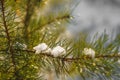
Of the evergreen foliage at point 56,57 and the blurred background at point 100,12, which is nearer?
the evergreen foliage at point 56,57

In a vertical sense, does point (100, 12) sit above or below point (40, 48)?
above

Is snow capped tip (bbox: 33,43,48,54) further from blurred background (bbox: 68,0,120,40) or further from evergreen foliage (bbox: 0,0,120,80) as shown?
blurred background (bbox: 68,0,120,40)

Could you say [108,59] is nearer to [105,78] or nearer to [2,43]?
[105,78]

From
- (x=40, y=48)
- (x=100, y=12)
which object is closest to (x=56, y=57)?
(x=40, y=48)

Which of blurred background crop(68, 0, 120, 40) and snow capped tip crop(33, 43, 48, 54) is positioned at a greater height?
blurred background crop(68, 0, 120, 40)

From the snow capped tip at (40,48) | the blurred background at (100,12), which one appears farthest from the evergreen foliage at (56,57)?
the blurred background at (100,12)

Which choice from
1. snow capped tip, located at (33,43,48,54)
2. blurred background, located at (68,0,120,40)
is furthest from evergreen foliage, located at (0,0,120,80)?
blurred background, located at (68,0,120,40)

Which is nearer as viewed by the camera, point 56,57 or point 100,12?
point 56,57

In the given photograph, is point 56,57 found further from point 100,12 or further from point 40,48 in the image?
point 100,12

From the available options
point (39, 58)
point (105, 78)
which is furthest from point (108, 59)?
point (39, 58)

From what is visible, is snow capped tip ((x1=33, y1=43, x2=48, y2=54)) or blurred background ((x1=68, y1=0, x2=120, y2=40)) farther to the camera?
blurred background ((x1=68, y1=0, x2=120, y2=40))

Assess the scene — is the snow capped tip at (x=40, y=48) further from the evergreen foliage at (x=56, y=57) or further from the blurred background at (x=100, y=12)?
the blurred background at (x=100, y=12)
